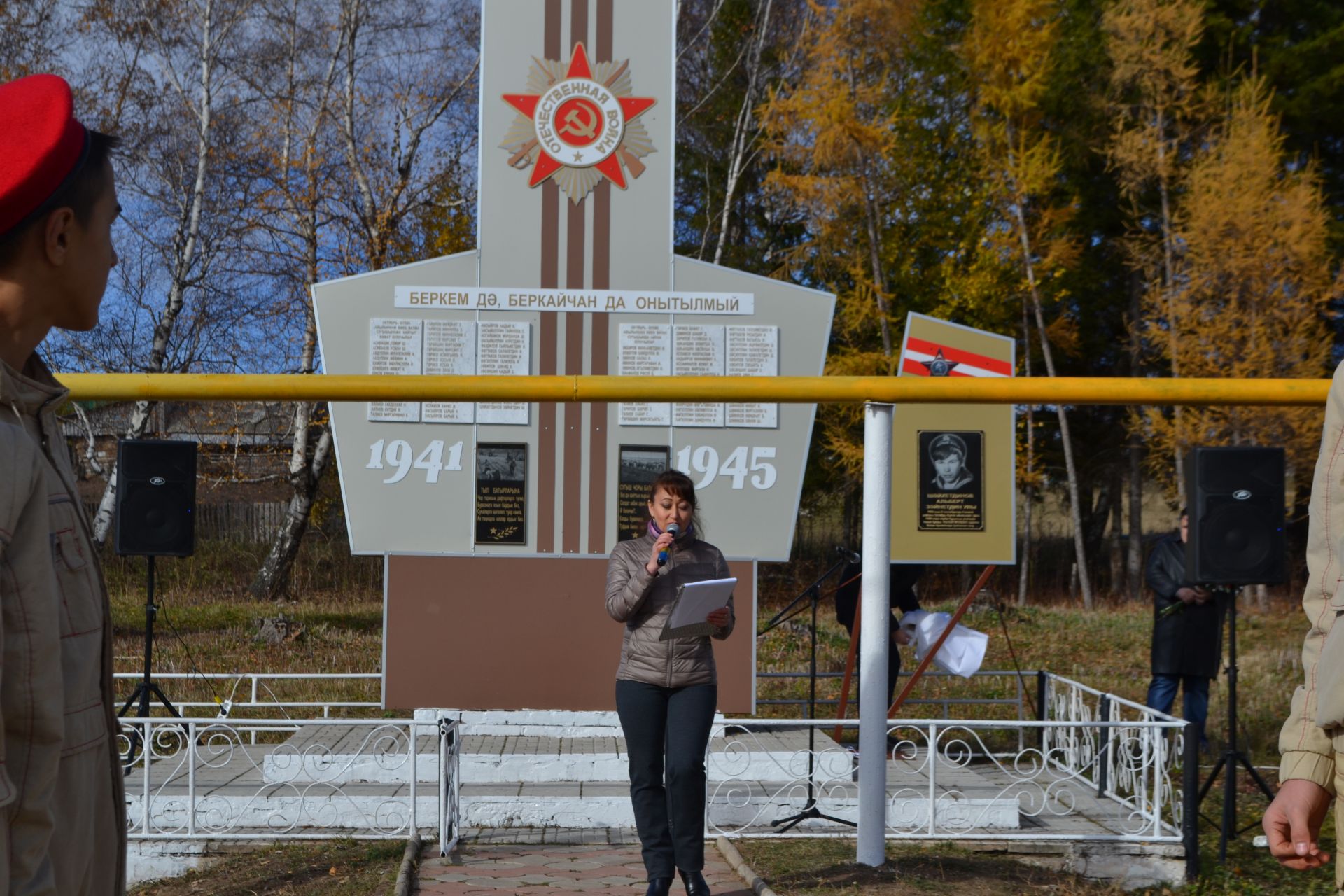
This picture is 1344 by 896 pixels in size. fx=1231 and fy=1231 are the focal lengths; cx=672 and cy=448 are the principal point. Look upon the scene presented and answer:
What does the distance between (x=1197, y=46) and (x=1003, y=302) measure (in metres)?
4.89

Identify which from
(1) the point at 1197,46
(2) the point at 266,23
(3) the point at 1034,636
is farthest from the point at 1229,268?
(2) the point at 266,23

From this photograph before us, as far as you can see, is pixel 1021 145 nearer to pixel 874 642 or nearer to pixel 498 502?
pixel 498 502

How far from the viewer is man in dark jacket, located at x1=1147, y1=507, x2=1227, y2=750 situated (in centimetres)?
748

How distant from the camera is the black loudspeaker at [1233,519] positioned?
638cm

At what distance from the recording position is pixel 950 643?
7371mm

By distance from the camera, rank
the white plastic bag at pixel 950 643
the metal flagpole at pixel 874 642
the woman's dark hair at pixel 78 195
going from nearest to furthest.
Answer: the woman's dark hair at pixel 78 195, the metal flagpole at pixel 874 642, the white plastic bag at pixel 950 643

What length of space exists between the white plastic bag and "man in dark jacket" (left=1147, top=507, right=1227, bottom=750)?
1120 mm

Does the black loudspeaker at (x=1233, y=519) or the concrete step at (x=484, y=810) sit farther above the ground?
the black loudspeaker at (x=1233, y=519)

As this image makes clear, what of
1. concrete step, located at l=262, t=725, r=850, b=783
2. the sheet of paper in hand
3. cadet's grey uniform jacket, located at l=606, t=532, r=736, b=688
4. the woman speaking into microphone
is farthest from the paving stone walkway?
the sheet of paper in hand

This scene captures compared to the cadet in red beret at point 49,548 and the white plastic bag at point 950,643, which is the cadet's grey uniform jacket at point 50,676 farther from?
the white plastic bag at point 950,643

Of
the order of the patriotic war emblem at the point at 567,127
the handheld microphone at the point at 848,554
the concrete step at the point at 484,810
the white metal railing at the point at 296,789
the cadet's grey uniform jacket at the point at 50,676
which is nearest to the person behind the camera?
the cadet's grey uniform jacket at the point at 50,676

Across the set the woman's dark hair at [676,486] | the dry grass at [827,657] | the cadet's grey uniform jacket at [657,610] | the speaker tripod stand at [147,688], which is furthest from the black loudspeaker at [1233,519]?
the speaker tripod stand at [147,688]

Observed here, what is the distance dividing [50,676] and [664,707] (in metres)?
3.48

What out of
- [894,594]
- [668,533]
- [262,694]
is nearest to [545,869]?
[668,533]
